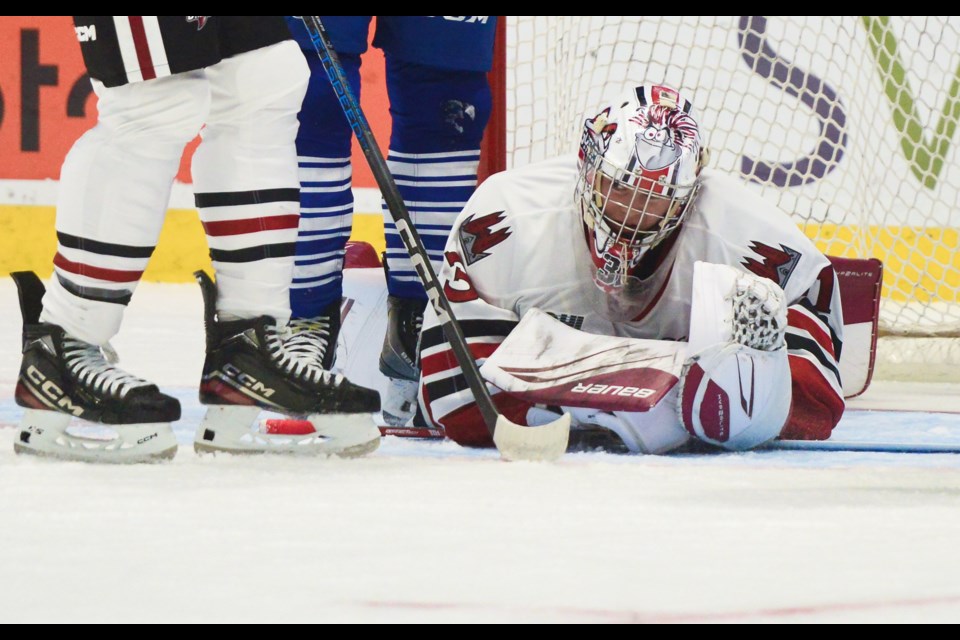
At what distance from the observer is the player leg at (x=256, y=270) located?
1924mm

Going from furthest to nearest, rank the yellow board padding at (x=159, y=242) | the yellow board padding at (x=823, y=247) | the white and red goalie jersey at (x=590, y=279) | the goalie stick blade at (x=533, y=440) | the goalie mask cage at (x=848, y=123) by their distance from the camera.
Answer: the yellow board padding at (x=159, y=242)
the yellow board padding at (x=823, y=247)
the goalie mask cage at (x=848, y=123)
the white and red goalie jersey at (x=590, y=279)
the goalie stick blade at (x=533, y=440)

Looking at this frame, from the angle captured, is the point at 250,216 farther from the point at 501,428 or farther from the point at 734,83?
the point at 734,83

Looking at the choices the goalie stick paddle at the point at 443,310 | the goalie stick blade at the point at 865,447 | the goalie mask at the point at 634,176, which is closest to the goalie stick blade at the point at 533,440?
the goalie stick paddle at the point at 443,310

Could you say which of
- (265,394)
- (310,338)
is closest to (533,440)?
(265,394)

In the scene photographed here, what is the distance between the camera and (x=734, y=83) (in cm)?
391

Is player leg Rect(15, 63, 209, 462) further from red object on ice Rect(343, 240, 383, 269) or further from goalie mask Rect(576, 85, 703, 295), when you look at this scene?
red object on ice Rect(343, 240, 383, 269)

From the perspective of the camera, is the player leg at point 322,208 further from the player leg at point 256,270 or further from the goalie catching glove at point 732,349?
the goalie catching glove at point 732,349

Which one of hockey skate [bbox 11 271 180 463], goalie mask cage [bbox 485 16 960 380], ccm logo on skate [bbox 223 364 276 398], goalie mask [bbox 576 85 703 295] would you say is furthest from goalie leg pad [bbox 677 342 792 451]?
goalie mask cage [bbox 485 16 960 380]

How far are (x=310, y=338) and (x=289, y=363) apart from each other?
0.36 m

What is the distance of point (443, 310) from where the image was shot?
2.10 metres

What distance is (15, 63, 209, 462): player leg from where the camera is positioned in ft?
6.06

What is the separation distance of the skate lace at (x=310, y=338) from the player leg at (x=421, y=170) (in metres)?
0.16
